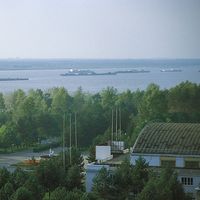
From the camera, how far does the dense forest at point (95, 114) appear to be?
16.5 meters

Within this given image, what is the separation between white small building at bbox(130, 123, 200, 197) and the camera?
30.2 ft

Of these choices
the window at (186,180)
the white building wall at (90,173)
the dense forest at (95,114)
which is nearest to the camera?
the window at (186,180)

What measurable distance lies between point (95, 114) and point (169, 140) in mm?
8379

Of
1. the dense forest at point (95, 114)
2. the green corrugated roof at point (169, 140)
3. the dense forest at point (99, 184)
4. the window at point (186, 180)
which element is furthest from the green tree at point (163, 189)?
the dense forest at point (95, 114)

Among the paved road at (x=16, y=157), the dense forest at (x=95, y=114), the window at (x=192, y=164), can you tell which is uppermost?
the window at (x=192, y=164)

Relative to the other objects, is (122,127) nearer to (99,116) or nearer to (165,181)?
(99,116)

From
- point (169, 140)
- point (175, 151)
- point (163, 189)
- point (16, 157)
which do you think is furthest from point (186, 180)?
point (16, 157)

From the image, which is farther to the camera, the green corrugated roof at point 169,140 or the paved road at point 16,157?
the paved road at point 16,157

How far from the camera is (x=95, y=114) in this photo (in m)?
18.2

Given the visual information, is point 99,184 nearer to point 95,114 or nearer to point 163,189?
point 163,189

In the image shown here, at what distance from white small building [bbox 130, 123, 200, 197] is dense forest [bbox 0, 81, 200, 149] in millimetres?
3946

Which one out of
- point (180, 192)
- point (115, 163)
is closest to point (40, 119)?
point (115, 163)

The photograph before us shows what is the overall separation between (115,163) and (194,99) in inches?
392

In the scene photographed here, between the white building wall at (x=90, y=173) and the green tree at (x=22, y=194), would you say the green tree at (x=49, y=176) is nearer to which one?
the white building wall at (x=90, y=173)
